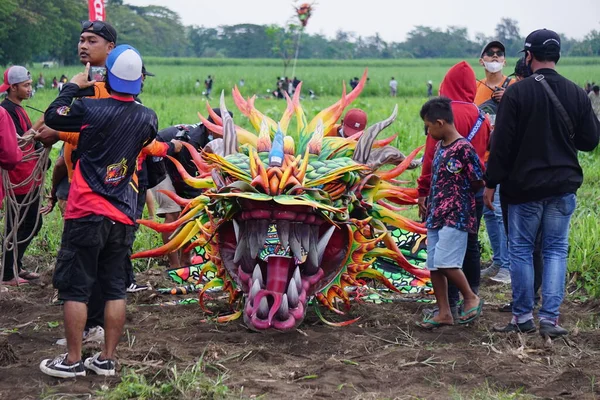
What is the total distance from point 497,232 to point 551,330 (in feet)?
7.10

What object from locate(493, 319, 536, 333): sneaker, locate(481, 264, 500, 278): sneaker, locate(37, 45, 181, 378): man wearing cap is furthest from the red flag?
locate(493, 319, 536, 333): sneaker

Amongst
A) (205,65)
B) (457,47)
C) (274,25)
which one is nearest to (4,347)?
(274,25)

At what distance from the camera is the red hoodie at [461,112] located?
603 centimetres

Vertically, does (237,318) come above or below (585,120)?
below

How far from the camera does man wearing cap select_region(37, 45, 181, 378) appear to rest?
4.57 m

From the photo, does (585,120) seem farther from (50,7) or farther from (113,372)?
(50,7)

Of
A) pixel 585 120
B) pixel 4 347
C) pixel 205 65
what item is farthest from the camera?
pixel 205 65

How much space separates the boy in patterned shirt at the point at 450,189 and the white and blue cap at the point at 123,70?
191 cm

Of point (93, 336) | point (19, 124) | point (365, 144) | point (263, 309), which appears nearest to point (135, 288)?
point (93, 336)

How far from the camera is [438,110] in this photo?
18.2 ft

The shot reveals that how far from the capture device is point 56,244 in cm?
848

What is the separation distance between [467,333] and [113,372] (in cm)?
230

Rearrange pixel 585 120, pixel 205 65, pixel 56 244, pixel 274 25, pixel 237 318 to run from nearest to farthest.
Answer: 1. pixel 585 120
2. pixel 237 318
3. pixel 56 244
4. pixel 274 25
5. pixel 205 65

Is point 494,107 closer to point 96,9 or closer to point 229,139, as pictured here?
point 229,139
